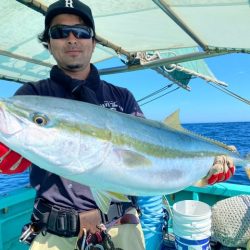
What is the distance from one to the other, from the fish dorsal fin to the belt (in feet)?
3.20

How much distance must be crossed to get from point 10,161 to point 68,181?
538 millimetres

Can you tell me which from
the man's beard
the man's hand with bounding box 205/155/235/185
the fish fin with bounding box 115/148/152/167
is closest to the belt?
the fish fin with bounding box 115/148/152/167

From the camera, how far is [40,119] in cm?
196

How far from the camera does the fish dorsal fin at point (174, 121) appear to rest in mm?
2771

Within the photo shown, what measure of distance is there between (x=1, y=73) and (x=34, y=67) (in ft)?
2.36

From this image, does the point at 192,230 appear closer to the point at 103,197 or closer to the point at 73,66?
the point at 103,197

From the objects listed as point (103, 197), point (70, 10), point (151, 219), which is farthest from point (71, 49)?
point (151, 219)

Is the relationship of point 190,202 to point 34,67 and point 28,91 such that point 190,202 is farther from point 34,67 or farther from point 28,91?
point 34,67

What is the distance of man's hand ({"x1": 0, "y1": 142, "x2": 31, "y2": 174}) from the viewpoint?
228cm

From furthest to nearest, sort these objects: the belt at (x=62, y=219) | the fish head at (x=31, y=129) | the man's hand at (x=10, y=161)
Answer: the belt at (x=62, y=219) < the man's hand at (x=10, y=161) < the fish head at (x=31, y=129)

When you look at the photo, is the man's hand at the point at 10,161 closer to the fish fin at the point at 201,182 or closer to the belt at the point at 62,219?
the belt at the point at 62,219

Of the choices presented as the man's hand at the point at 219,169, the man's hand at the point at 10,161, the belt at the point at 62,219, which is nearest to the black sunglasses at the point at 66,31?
the man's hand at the point at 10,161

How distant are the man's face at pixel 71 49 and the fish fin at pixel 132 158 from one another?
4.06ft

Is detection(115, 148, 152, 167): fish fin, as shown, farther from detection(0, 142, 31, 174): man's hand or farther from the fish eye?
detection(0, 142, 31, 174): man's hand
